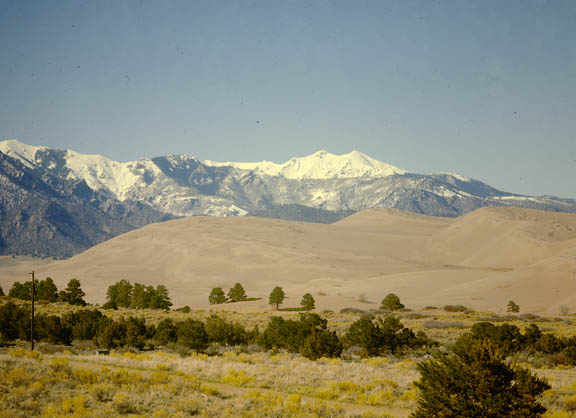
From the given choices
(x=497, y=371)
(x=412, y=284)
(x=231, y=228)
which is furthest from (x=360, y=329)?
(x=231, y=228)

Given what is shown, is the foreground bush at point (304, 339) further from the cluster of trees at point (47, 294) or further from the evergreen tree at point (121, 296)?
the cluster of trees at point (47, 294)

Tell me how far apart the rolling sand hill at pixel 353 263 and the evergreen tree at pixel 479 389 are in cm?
5536

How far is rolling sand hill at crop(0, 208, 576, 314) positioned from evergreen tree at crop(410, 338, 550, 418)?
55.4 meters

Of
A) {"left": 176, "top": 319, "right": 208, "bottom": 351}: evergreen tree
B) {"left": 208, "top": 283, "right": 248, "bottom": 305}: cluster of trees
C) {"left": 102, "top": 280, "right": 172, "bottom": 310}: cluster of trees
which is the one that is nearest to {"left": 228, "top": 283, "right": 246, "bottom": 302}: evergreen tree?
{"left": 208, "top": 283, "right": 248, "bottom": 305}: cluster of trees

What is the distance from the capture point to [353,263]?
129625mm

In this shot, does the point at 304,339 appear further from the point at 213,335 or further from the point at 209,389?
the point at 209,389

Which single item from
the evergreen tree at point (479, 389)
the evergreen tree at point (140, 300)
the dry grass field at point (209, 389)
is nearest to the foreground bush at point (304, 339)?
the dry grass field at point (209, 389)

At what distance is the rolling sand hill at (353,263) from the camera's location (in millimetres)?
74062

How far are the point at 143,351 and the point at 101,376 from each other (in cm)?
1142

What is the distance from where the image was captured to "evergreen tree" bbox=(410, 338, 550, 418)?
10.2 metres

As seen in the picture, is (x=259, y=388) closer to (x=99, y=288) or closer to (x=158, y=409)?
(x=158, y=409)

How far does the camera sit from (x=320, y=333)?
82.0 ft

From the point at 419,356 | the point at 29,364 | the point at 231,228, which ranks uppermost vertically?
the point at 231,228

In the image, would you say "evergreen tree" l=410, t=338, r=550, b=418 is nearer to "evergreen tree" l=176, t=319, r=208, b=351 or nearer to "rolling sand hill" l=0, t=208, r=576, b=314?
"evergreen tree" l=176, t=319, r=208, b=351
